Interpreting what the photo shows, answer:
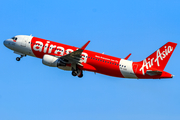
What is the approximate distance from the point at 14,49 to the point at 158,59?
26991mm

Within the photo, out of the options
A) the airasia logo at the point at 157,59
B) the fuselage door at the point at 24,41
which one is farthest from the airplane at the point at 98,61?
the fuselage door at the point at 24,41

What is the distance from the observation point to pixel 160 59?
177 feet

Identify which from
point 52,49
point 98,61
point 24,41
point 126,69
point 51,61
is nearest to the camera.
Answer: point 126,69

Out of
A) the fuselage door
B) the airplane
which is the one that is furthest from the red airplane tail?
the fuselage door

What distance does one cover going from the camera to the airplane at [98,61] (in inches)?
2114

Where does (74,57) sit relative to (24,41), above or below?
below

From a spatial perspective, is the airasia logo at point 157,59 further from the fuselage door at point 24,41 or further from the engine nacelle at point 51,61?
the fuselage door at point 24,41

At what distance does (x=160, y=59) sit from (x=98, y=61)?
35.1 ft

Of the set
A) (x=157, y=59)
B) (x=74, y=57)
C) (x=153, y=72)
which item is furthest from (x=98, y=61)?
(x=157, y=59)

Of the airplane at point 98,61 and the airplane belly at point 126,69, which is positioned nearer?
the airplane at point 98,61

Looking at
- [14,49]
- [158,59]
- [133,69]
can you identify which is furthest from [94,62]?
[14,49]

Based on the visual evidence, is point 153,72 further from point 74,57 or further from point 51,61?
point 51,61

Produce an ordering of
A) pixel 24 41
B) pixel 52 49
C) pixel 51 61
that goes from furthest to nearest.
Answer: pixel 24 41, pixel 52 49, pixel 51 61

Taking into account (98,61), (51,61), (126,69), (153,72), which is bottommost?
(153,72)
